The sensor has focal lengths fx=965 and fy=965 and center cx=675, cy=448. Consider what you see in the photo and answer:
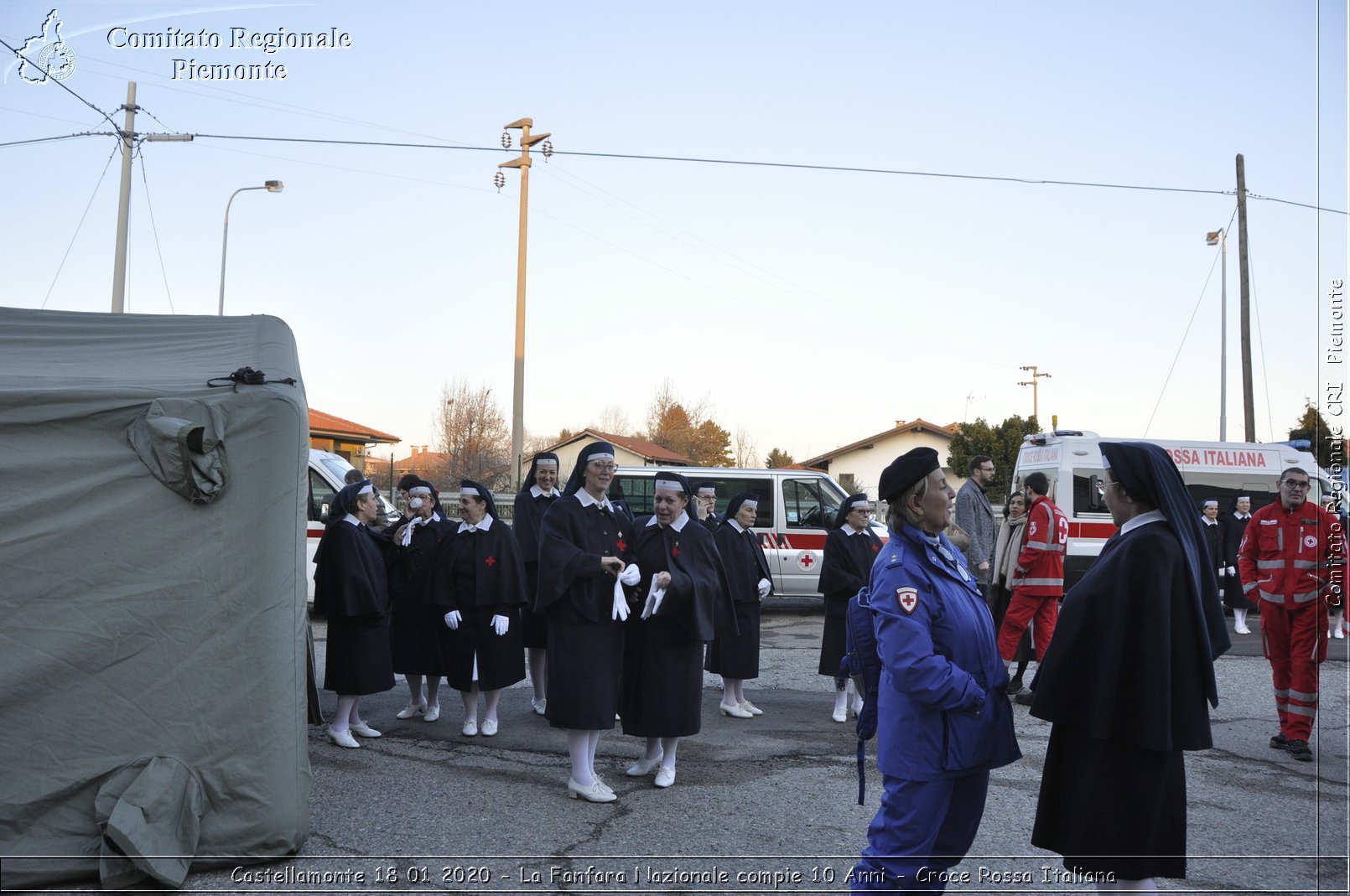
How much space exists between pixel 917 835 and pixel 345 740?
512 cm

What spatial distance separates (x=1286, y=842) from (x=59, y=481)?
264 inches

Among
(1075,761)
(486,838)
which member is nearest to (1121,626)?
(1075,761)

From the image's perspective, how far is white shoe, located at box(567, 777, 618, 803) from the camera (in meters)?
5.82

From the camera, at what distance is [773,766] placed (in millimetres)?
6785

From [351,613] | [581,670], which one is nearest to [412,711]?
[351,613]

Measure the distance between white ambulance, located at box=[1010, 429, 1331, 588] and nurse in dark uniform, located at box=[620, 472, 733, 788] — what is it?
10599 millimetres

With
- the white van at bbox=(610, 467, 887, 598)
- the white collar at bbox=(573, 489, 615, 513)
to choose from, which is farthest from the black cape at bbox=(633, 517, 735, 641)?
the white van at bbox=(610, 467, 887, 598)

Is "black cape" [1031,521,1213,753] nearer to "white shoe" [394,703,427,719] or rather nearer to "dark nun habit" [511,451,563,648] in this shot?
"dark nun habit" [511,451,563,648]

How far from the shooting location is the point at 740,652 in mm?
8484

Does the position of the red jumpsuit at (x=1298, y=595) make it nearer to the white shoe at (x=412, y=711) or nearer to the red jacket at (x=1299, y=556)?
the red jacket at (x=1299, y=556)

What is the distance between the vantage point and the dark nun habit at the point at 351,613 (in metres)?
7.28

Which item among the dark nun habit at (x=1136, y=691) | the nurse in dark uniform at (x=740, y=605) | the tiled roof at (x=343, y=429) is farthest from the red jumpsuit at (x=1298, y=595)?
the tiled roof at (x=343, y=429)

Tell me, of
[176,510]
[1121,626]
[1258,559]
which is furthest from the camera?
[1258,559]

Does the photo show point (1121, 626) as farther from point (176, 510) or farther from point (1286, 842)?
point (176, 510)
